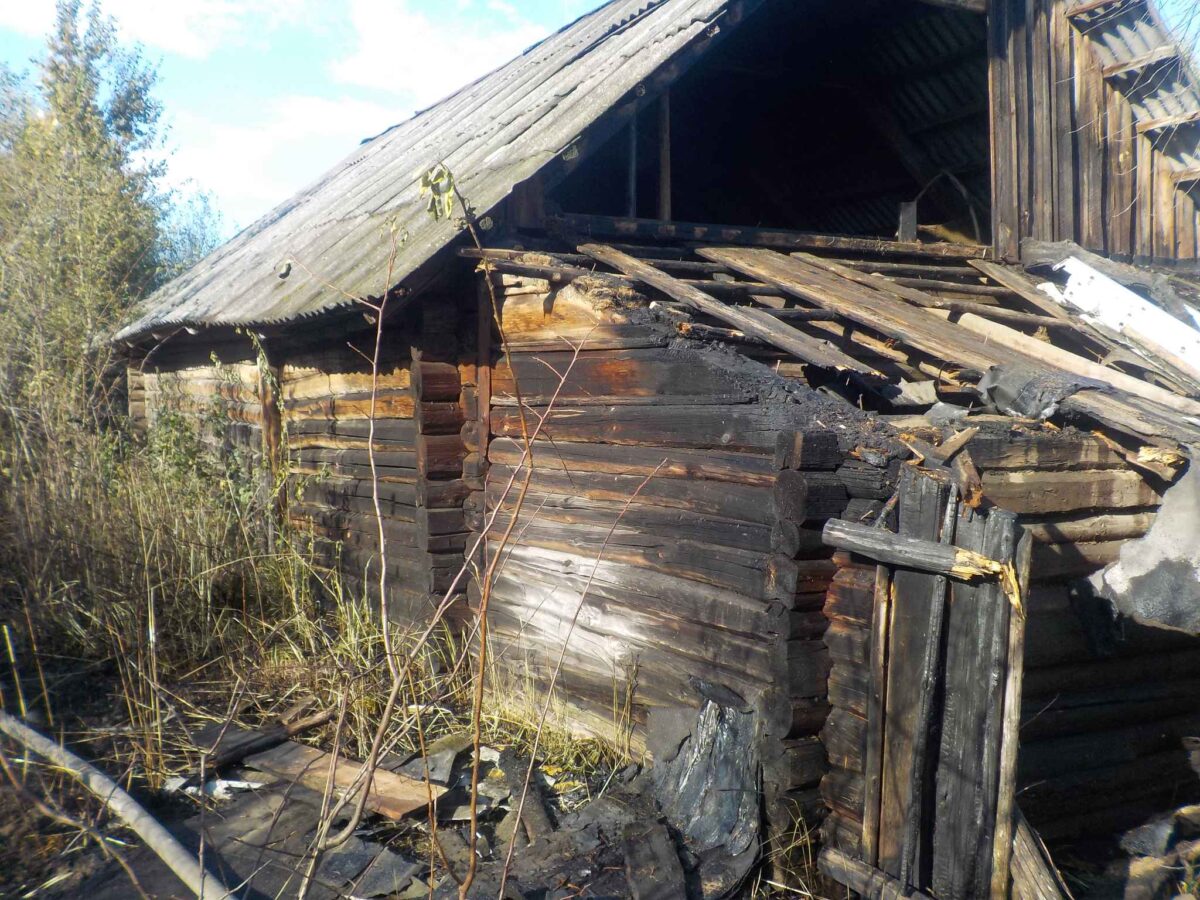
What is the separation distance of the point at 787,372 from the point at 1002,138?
3.57 metres

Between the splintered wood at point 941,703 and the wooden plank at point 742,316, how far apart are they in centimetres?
73

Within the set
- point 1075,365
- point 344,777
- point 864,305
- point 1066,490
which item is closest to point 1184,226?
point 1075,365

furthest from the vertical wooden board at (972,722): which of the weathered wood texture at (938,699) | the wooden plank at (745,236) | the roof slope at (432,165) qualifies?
the wooden plank at (745,236)

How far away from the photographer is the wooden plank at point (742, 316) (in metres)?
4.00

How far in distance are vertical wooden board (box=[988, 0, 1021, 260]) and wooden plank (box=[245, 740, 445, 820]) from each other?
17.1ft

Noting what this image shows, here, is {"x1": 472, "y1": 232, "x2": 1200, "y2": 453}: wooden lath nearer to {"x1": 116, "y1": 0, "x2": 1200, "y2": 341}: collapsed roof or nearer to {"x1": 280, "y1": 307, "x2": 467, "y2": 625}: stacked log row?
{"x1": 116, "y1": 0, "x2": 1200, "y2": 341}: collapsed roof

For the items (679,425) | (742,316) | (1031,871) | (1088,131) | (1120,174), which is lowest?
(1031,871)

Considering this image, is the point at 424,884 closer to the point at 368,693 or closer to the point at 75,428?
the point at 368,693

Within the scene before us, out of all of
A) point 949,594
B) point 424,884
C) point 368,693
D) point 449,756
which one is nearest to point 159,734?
point 368,693

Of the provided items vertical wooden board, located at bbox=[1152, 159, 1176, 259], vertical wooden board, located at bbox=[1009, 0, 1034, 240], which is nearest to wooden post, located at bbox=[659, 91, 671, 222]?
vertical wooden board, located at bbox=[1009, 0, 1034, 240]

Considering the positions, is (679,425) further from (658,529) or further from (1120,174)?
(1120,174)

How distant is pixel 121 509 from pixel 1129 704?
619 centimetres

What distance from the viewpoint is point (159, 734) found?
4953mm

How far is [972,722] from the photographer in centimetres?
318
